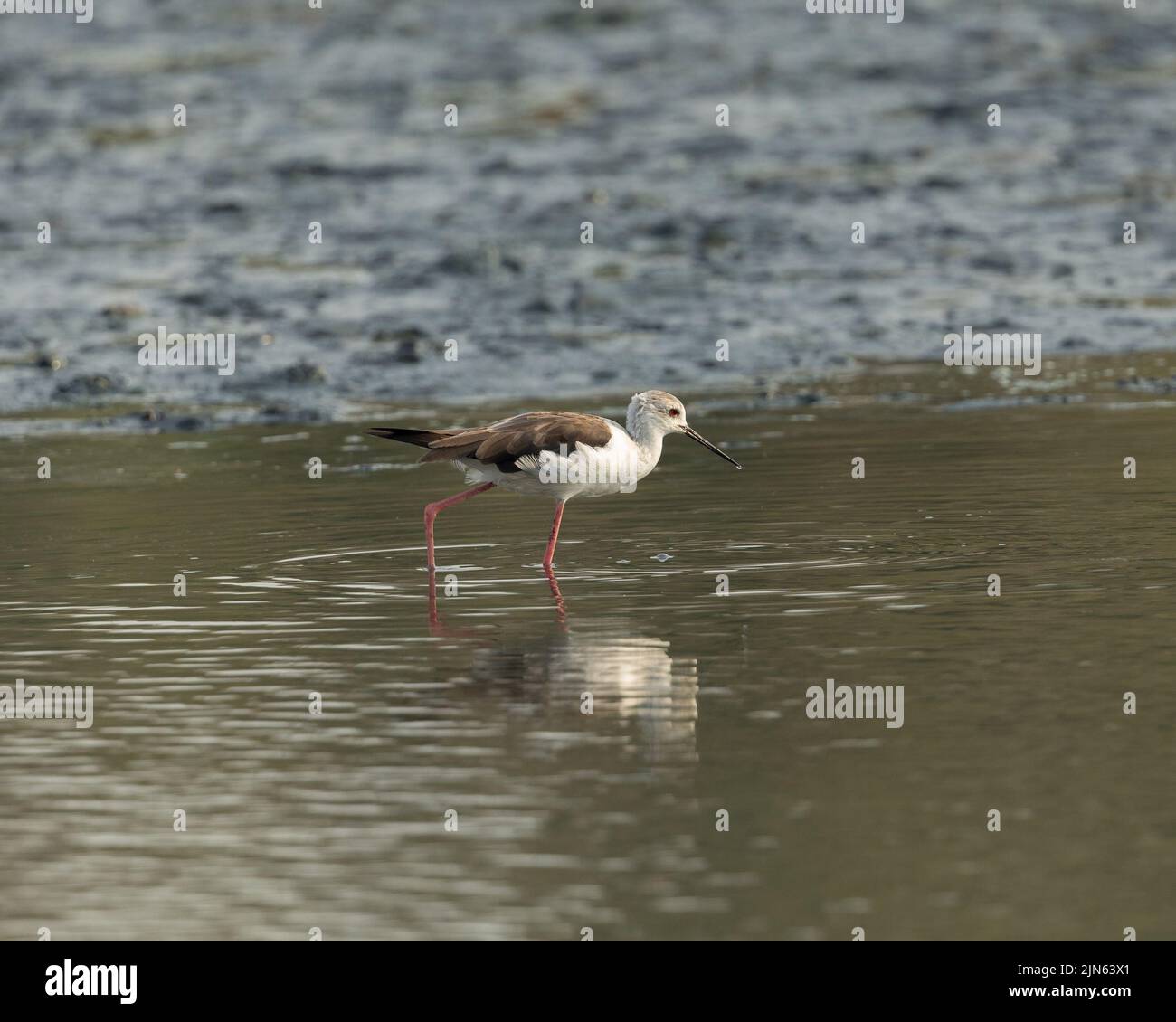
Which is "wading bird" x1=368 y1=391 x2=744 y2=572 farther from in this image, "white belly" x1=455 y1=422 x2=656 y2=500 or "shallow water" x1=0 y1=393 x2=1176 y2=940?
"shallow water" x1=0 y1=393 x2=1176 y2=940

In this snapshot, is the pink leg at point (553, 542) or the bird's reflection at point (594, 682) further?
the pink leg at point (553, 542)

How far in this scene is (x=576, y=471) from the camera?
1185 cm

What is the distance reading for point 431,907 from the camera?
6.41m

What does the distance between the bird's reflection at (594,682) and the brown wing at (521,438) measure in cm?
139

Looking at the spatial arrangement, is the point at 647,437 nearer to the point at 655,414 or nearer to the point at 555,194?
the point at 655,414

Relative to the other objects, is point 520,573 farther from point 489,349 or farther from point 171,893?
point 489,349

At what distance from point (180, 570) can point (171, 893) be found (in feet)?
17.8

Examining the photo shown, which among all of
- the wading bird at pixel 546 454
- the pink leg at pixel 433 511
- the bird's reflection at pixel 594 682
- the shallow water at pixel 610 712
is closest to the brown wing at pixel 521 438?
the wading bird at pixel 546 454

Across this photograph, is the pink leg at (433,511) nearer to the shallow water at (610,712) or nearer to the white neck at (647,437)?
the shallow water at (610,712)

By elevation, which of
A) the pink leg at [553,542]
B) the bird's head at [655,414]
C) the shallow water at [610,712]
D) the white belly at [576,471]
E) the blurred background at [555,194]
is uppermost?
the blurred background at [555,194]

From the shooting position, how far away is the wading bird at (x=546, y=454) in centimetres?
1180

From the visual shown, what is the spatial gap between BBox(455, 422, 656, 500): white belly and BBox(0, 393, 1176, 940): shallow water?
37 centimetres

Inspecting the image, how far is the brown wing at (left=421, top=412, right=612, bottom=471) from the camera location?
1180 centimetres
